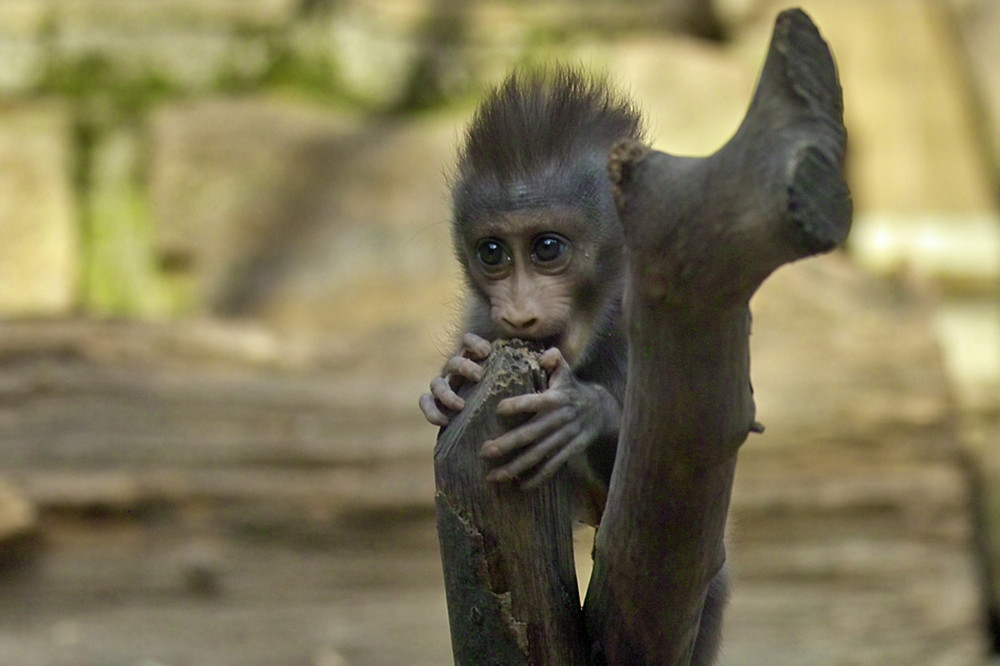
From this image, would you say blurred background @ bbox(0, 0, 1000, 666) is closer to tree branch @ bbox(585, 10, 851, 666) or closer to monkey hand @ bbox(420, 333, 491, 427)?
monkey hand @ bbox(420, 333, 491, 427)

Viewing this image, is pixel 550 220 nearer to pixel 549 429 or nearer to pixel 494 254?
pixel 494 254

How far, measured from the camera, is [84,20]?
7.42 metres

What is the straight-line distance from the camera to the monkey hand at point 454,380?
7.72 feet

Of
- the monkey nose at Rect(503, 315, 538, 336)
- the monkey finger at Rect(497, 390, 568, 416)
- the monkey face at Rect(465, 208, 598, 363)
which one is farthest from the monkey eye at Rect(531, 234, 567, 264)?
the monkey finger at Rect(497, 390, 568, 416)

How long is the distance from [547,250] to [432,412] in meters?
0.66

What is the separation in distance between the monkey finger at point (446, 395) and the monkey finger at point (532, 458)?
0.16m

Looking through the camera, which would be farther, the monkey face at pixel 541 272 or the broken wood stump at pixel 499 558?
the monkey face at pixel 541 272

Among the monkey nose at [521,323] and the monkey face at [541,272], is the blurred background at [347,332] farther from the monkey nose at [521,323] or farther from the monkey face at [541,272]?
the monkey nose at [521,323]

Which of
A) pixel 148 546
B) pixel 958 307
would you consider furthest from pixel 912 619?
pixel 148 546

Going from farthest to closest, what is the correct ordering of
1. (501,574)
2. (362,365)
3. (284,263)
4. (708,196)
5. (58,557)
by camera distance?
(284,263), (362,365), (58,557), (501,574), (708,196)

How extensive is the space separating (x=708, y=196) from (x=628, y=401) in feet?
1.32

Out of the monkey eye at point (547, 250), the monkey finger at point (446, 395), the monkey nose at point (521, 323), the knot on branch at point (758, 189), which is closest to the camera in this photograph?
the knot on branch at point (758, 189)

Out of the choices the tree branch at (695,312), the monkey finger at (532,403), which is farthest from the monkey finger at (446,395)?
the tree branch at (695,312)

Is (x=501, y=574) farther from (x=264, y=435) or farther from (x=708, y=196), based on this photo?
(x=264, y=435)
